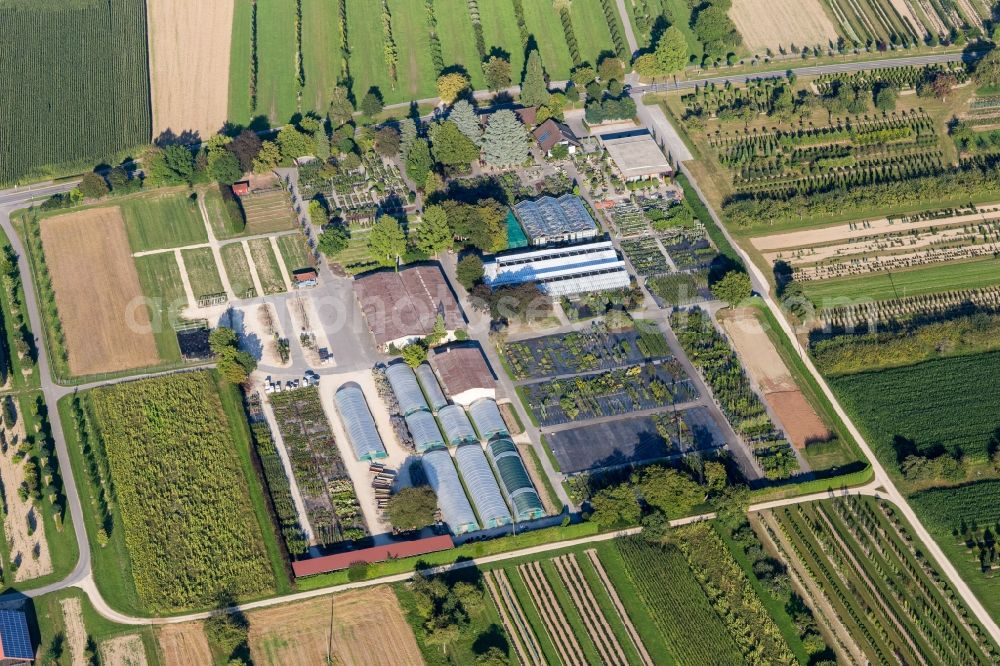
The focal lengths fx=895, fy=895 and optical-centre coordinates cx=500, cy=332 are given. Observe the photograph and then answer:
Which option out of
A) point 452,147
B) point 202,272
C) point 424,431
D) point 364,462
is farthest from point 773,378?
point 202,272

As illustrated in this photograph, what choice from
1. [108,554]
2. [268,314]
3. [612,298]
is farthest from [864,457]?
[108,554]

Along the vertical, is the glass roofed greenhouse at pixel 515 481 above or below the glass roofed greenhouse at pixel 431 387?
below

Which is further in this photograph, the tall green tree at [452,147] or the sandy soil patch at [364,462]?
the tall green tree at [452,147]

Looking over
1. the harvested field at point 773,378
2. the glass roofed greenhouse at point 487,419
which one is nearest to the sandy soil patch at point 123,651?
the glass roofed greenhouse at point 487,419

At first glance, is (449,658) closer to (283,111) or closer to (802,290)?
(802,290)

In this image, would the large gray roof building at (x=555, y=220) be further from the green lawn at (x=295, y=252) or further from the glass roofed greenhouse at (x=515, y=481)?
the glass roofed greenhouse at (x=515, y=481)
